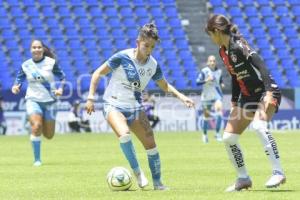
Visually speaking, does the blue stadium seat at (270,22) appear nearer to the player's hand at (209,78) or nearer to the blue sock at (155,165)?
the player's hand at (209,78)

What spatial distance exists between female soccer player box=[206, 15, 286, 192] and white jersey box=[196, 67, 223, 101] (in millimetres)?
15148

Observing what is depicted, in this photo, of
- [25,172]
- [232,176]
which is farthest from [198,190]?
[25,172]

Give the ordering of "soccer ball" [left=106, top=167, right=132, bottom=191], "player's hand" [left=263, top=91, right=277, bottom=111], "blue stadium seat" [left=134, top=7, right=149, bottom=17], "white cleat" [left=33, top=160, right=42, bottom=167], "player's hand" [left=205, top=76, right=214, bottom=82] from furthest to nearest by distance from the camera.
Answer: "blue stadium seat" [left=134, top=7, right=149, bottom=17] < "player's hand" [left=205, top=76, right=214, bottom=82] < "white cleat" [left=33, top=160, right=42, bottom=167] < "soccer ball" [left=106, top=167, right=132, bottom=191] < "player's hand" [left=263, top=91, right=277, bottom=111]

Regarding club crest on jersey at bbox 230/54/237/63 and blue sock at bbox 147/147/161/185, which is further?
blue sock at bbox 147/147/161/185

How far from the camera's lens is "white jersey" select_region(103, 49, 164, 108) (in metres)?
11.6

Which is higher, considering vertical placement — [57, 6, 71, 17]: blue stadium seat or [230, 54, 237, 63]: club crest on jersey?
[57, 6, 71, 17]: blue stadium seat

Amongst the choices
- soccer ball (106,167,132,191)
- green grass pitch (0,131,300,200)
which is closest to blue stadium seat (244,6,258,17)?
green grass pitch (0,131,300,200)

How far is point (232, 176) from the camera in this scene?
13914 millimetres

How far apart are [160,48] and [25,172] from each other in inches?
903

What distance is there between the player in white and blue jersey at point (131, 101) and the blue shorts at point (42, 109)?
6219mm

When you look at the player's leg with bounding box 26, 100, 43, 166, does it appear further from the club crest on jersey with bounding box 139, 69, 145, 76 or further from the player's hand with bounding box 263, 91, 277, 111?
the player's hand with bounding box 263, 91, 277, 111

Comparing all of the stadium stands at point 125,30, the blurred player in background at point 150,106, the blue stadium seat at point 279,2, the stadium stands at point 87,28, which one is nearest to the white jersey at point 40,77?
the blurred player in background at point 150,106

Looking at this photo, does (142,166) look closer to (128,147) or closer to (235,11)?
(128,147)

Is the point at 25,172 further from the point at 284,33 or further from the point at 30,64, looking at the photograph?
the point at 284,33
